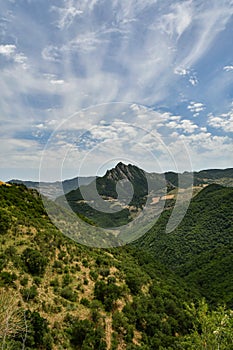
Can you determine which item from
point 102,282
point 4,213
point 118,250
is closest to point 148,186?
point 102,282

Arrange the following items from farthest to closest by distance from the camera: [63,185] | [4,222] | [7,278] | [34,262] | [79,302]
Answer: [4,222], [34,262], [79,302], [7,278], [63,185]

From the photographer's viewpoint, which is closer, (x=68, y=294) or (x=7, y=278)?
(x=7, y=278)

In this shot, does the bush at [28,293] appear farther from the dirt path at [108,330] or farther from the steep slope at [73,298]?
the dirt path at [108,330]

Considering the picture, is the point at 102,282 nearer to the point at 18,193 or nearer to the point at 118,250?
the point at 118,250

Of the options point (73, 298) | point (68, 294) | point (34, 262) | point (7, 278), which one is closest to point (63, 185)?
point (7, 278)

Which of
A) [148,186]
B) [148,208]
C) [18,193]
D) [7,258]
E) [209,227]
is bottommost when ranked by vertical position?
[209,227]

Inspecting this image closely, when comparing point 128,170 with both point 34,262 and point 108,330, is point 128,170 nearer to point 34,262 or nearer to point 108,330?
point 34,262
